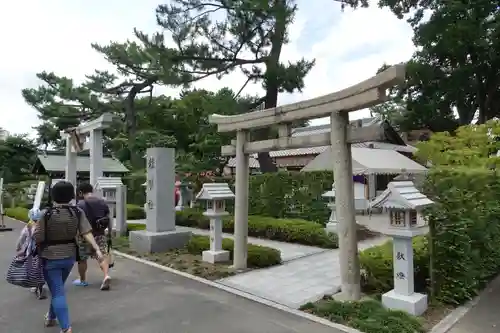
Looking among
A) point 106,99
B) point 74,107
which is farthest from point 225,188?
point 74,107

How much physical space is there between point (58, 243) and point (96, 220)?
212 centimetres

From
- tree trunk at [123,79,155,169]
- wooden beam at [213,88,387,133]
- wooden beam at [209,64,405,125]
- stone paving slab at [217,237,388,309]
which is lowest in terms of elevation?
stone paving slab at [217,237,388,309]

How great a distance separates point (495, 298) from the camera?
5875 millimetres

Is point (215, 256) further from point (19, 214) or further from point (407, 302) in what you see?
point (19, 214)

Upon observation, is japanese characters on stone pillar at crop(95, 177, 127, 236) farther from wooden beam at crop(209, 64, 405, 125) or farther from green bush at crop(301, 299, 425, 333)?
green bush at crop(301, 299, 425, 333)

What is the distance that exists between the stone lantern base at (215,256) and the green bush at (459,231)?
4298 mm

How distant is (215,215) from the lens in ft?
27.1

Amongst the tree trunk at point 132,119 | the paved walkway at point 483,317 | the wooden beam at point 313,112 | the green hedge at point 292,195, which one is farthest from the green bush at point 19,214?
the paved walkway at point 483,317

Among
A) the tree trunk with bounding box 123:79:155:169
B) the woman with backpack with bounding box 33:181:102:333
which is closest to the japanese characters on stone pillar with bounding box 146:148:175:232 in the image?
the woman with backpack with bounding box 33:181:102:333

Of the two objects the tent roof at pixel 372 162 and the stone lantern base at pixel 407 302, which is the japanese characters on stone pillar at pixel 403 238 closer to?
the stone lantern base at pixel 407 302

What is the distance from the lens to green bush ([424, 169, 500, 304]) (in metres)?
5.47

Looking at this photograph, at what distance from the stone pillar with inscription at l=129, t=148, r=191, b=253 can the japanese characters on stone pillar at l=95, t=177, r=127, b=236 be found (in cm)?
224

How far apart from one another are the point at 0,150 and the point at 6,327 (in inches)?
1013

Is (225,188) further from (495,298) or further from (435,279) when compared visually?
(495,298)
